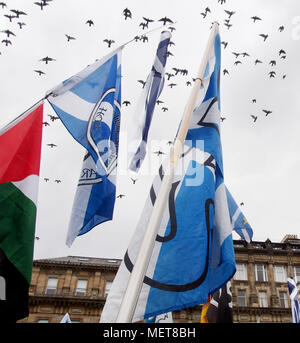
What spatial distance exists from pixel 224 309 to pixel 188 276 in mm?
6299

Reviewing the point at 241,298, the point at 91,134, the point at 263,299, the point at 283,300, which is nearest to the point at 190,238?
the point at 91,134

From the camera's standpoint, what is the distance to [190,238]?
15.3 ft

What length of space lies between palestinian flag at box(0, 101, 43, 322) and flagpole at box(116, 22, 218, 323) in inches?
74.8

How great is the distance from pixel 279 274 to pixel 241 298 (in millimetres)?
5106

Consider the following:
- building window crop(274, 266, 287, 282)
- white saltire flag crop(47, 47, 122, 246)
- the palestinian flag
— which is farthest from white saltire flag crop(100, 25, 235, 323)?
building window crop(274, 266, 287, 282)

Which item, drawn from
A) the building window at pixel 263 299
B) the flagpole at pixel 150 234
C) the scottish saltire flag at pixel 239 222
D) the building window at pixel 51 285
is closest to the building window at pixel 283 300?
the building window at pixel 263 299

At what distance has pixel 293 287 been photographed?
15.9 meters

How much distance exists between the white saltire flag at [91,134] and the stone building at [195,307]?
2827 cm

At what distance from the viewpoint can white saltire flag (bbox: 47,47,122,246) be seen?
19.8 ft

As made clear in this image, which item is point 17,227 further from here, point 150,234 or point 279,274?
point 279,274

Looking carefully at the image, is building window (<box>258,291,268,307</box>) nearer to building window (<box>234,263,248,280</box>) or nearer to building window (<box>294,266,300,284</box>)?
building window (<box>234,263,248,280</box>)
